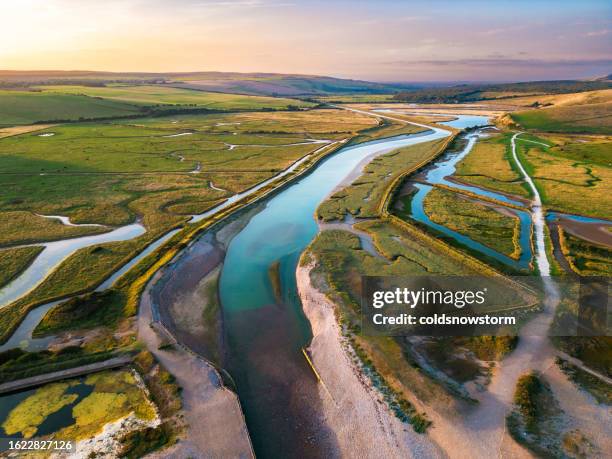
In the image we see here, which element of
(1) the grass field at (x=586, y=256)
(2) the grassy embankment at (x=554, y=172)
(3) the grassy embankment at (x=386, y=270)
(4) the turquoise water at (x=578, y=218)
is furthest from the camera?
(2) the grassy embankment at (x=554, y=172)

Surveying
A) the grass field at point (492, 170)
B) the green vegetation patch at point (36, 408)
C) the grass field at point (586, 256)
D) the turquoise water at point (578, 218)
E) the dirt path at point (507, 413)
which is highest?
the grass field at point (492, 170)

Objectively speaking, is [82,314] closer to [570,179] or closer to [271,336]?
[271,336]

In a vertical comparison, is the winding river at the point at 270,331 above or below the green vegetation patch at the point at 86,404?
above

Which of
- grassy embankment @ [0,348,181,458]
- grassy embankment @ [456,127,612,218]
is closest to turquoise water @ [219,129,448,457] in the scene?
grassy embankment @ [0,348,181,458]

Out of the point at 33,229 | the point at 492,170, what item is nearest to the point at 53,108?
the point at 33,229

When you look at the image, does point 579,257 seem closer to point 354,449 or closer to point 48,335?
point 354,449

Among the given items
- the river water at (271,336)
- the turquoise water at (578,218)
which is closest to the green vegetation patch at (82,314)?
the river water at (271,336)

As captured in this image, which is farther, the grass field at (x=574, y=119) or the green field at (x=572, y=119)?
the grass field at (x=574, y=119)

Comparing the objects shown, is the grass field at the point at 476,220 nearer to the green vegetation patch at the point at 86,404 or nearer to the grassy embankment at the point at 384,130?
the green vegetation patch at the point at 86,404
